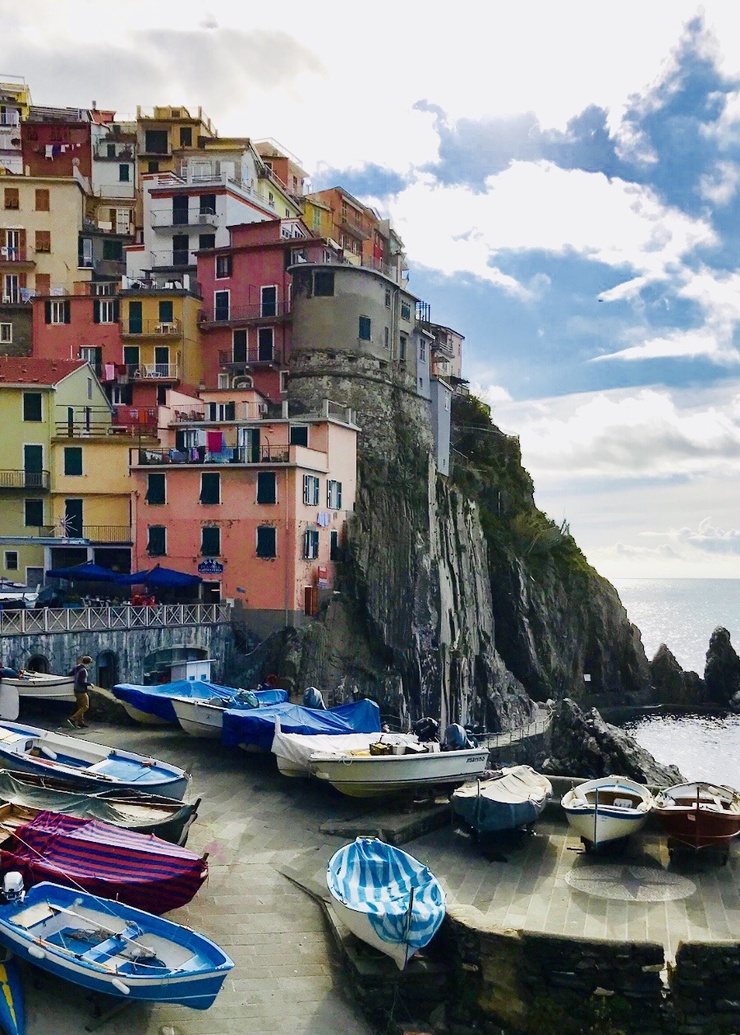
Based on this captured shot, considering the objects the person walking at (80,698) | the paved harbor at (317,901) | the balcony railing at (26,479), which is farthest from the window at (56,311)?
the paved harbor at (317,901)

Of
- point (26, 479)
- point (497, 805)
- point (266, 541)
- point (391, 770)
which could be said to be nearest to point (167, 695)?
point (391, 770)

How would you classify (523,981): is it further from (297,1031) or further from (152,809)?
(152,809)

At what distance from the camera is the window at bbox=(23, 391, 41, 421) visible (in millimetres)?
46844

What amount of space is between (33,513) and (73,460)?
339 centimetres

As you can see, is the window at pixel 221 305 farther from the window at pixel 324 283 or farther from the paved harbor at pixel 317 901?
the paved harbor at pixel 317 901

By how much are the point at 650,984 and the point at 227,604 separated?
32349 mm

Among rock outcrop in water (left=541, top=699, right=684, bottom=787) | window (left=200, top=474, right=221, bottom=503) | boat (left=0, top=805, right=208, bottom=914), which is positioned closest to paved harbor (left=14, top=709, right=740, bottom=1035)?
boat (left=0, top=805, right=208, bottom=914)

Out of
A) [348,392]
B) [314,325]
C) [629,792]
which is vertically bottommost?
[629,792]

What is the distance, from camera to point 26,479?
4600 centimetres

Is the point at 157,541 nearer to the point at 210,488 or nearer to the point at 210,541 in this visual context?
the point at 210,541

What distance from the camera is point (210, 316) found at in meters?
55.9

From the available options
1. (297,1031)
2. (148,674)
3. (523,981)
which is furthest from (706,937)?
(148,674)

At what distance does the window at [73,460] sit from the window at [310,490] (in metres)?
12.3

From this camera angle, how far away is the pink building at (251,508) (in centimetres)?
4162
